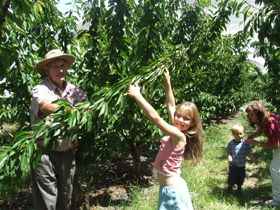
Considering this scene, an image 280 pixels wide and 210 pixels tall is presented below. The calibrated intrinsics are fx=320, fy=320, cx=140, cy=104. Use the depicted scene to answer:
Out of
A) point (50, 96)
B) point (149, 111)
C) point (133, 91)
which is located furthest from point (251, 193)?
point (50, 96)

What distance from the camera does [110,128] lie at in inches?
142

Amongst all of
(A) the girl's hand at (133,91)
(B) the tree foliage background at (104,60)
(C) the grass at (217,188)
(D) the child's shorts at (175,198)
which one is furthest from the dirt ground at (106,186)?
(A) the girl's hand at (133,91)

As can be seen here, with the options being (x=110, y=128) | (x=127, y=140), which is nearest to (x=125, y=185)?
(x=127, y=140)

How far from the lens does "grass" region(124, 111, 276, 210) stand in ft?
12.4

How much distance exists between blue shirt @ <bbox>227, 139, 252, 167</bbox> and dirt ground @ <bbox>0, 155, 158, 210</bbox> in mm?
1359

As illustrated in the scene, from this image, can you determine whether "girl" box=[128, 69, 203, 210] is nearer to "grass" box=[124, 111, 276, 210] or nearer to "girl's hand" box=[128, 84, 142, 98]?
"girl's hand" box=[128, 84, 142, 98]

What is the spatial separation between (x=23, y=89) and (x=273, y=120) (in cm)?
274

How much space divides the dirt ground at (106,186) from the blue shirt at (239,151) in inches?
53.5

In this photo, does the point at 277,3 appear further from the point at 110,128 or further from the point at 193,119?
the point at 110,128

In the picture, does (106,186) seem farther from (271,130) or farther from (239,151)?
(271,130)

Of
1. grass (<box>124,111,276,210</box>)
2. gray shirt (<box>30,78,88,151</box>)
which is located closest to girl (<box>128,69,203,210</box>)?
gray shirt (<box>30,78,88,151</box>)

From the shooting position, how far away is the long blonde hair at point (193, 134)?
2400mm

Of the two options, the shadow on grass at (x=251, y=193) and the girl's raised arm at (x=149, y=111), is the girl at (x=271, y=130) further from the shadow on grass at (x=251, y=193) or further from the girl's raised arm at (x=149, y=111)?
the girl's raised arm at (x=149, y=111)

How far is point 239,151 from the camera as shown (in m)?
4.05
